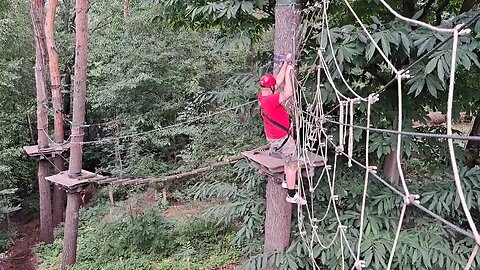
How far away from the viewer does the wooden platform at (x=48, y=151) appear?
583 centimetres

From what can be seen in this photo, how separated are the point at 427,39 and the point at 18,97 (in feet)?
24.2

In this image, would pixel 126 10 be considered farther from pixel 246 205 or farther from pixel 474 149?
pixel 474 149

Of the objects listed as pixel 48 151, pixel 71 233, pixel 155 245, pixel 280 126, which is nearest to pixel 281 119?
pixel 280 126

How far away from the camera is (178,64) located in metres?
6.98

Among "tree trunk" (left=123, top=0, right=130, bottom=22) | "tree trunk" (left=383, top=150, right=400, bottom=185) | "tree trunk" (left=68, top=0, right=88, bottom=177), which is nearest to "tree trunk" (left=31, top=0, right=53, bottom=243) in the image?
"tree trunk" (left=123, top=0, right=130, bottom=22)

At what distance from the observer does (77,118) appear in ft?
15.2

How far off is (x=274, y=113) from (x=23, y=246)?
5532 mm

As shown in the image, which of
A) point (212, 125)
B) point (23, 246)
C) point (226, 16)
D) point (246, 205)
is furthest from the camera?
point (212, 125)

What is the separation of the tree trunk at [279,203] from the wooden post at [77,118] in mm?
2707

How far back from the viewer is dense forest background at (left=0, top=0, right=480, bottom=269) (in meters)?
2.39

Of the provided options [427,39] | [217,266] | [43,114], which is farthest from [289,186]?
[43,114]

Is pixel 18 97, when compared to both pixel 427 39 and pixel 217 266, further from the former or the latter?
pixel 427 39

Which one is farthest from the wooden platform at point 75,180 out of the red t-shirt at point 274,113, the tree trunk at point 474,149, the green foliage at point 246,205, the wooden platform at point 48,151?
the tree trunk at point 474,149

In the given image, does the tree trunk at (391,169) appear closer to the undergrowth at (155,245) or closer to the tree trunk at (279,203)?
the tree trunk at (279,203)
